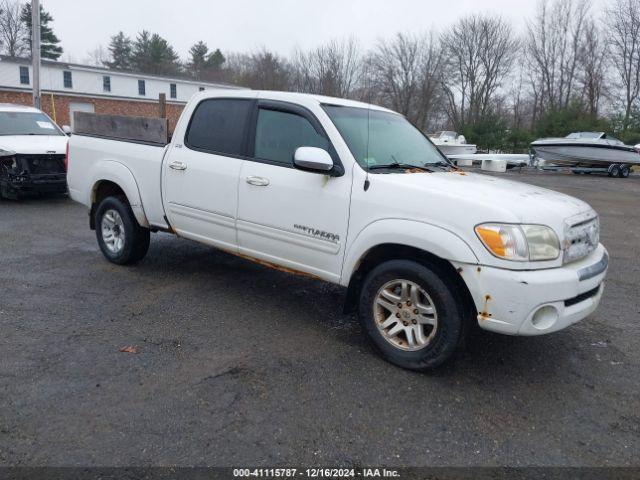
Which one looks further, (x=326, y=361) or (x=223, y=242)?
(x=223, y=242)

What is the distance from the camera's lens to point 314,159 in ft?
12.4

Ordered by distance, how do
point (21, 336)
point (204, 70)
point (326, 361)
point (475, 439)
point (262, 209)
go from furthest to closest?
point (204, 70) → point (262, 209) → point (21, 336) → point (326, 361) → point (475, 439)

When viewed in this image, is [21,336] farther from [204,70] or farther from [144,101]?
[204,70]

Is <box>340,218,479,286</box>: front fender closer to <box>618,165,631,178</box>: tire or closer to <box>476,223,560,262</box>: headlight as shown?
<box>476,223,560,262</box>: headlight

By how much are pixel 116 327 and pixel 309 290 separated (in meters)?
1.95

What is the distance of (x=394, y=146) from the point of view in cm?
440

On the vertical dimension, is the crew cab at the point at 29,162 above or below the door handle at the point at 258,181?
below

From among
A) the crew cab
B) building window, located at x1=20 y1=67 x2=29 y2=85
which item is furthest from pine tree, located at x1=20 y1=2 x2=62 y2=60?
the crew cab

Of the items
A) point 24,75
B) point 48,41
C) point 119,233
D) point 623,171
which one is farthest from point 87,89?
point 119,233

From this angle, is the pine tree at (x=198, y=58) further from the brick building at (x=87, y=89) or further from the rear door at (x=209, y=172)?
the rear door at (x=209, y=172)

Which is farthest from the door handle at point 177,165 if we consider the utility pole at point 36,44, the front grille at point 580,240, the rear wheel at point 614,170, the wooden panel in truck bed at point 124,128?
the rear wheel at point 614,170

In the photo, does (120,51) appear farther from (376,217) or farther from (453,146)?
(376,217)

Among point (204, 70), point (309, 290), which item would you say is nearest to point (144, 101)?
point (204, 70)

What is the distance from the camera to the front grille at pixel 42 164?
1000cm
